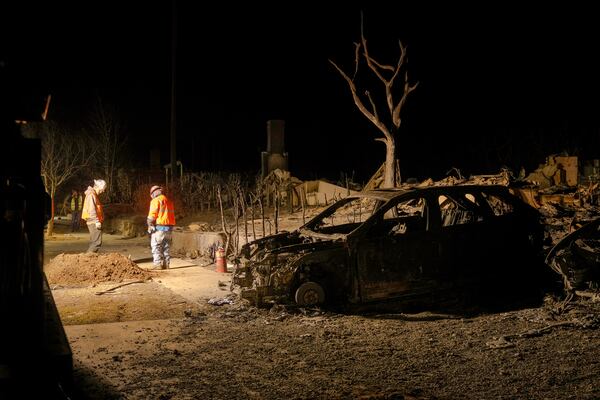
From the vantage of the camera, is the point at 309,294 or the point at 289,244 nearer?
the point at 309,294

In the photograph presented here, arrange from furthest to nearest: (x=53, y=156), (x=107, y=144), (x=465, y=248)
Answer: (x=107, y=144)
(x=53, y=156)
(x=465, y=248)

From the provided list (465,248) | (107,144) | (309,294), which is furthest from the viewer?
(107,144)

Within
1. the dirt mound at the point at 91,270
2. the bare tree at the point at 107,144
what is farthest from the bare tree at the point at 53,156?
the dirt mound at the point at 91,270

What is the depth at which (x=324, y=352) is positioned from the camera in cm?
663

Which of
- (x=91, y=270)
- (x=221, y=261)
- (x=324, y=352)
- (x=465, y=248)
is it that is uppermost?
(x=465, y=248)

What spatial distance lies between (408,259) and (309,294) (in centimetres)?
134

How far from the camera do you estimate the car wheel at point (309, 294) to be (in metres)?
8.34

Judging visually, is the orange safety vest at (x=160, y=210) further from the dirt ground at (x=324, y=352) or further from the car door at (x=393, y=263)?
the car door at (x=393, y=263)

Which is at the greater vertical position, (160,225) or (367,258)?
(160,225)

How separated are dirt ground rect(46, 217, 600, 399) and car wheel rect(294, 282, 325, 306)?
153mm

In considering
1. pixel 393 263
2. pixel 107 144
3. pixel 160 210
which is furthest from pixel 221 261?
pixel 107 144

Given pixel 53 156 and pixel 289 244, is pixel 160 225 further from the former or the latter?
pixel 53 156

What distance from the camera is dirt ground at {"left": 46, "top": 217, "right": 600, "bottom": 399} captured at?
18.0ft

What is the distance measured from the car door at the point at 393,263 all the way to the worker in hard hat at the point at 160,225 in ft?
17.0
